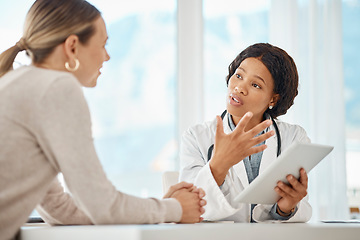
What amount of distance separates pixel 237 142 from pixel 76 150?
0.65 meters

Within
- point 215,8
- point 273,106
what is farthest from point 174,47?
point 273,106

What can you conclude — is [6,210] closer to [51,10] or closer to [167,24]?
[51,10]

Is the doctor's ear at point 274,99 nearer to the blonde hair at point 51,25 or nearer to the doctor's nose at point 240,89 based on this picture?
the doctor's nose at point 240,89

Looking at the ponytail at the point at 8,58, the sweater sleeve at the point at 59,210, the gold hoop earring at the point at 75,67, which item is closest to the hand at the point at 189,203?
the sweater sleeve at the point at 59,210

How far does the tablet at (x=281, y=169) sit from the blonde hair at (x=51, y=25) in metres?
0.56

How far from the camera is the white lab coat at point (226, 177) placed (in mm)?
1631

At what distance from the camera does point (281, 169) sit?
1358 mm

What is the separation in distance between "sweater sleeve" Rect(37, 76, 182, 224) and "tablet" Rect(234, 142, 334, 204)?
0.40 meters

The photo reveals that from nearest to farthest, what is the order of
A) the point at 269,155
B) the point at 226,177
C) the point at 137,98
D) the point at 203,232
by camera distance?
the point at 203,232 → the point at 226,177 → the point at 269,155 → the point at 137,98

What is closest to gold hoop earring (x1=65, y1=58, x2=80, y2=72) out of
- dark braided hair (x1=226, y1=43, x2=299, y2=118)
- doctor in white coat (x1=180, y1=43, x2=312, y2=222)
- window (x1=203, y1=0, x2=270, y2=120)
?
doctor in white coat (x1=180, y1=43, x2=312, y2=222)

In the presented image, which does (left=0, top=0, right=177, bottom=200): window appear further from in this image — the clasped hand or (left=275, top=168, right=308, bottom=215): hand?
the clasped hand

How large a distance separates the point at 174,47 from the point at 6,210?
276 centimetres

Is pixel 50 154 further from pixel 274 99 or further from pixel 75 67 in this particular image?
pixel 274 99

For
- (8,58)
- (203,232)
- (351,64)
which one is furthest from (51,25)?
(351,64)
